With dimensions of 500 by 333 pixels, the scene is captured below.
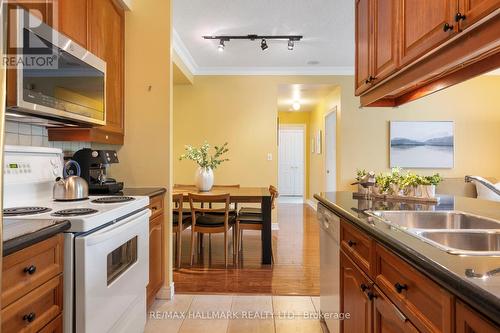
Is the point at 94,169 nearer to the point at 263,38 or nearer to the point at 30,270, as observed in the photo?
the point at 30,270

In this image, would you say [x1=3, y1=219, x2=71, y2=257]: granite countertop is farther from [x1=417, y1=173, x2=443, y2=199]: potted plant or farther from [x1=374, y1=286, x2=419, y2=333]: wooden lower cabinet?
[x1=417, y1=173, x2=443, y2=199]: potted plant

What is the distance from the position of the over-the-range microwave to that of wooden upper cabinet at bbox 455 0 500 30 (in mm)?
1793

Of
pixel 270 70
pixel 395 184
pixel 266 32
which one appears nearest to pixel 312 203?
pixel 270 70

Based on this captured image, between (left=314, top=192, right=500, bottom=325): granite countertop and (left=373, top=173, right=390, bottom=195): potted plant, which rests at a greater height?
(left=373, top=173, right=390, bottom=195): potted plant

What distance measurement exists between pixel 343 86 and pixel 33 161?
452cm

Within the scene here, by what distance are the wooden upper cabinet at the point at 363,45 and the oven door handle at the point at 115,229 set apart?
63.3 inches

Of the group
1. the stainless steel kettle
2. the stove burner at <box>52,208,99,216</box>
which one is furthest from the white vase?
the stove burner at <box>52,208,99,216</box>

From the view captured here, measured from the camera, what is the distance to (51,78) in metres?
1.71

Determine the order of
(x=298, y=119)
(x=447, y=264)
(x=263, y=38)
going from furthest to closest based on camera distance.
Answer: (x=298, y=119) < (x=263, y=38) < (x=447, y=264)

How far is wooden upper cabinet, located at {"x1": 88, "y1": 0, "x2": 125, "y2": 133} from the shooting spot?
89.1 inches

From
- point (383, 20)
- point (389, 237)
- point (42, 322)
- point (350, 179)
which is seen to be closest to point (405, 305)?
point (389, 237)

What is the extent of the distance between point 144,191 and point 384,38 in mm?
1902

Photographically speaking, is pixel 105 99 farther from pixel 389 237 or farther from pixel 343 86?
pixel 343 86

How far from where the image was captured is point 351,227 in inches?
61.7
